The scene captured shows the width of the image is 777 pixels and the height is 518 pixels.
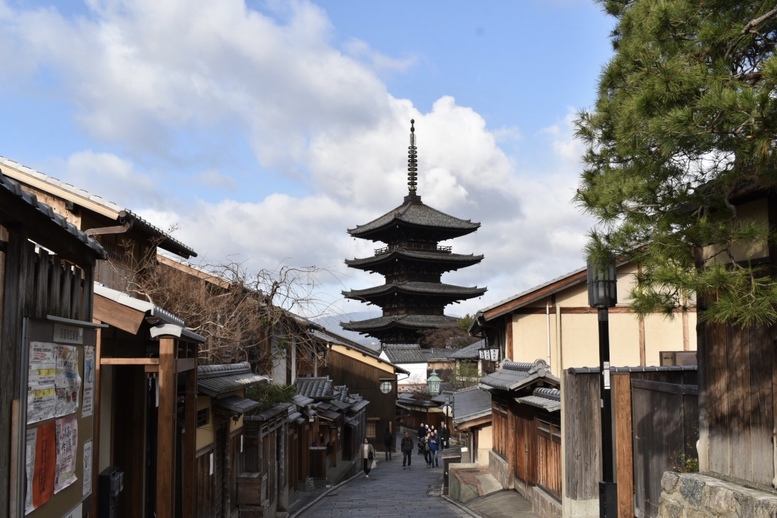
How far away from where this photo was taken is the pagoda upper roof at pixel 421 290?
5581 centimetres

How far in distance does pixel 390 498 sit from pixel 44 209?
19.2m

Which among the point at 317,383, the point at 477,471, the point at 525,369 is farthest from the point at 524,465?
the point at 317,383

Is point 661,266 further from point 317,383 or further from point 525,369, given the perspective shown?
point 317,383

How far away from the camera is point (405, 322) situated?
56.8 meters

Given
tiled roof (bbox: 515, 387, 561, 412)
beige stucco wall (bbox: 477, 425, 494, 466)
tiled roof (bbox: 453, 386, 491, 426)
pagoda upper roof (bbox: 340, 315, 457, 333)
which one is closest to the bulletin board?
tiled roof (bbox: 515, 387, 561, 412)

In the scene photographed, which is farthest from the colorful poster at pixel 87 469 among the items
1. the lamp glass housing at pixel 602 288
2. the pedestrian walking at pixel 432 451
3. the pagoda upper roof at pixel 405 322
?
the pagoda upper roof at pixel 405 322

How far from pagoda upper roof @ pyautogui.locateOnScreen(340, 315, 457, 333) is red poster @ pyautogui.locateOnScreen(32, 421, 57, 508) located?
50116mm

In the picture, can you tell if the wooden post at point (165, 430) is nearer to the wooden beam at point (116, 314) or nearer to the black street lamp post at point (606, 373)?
the wooden beam at point (116, 314)

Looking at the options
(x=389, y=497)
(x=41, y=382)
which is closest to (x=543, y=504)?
(x=389, y=497)

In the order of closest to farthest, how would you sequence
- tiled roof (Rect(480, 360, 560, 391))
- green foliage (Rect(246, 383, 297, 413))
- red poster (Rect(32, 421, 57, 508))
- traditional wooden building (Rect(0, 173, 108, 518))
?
traditional wooden building (Rect(0, 173, 108, 518)) < red poster (Rect(32, 421, 57, 508)) < tiled roof (Rect(480, 360, 560, 391)) < green foliage (Rect(246, 383, 297, 413))

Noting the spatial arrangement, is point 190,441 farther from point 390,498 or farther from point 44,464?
point 390,498

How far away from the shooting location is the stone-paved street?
19406mm

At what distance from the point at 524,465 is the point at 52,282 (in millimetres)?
13694

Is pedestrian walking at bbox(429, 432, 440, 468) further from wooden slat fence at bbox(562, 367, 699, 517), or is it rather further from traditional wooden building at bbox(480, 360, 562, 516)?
wooden slat fence at bbox(562, 367, 699, 517)
